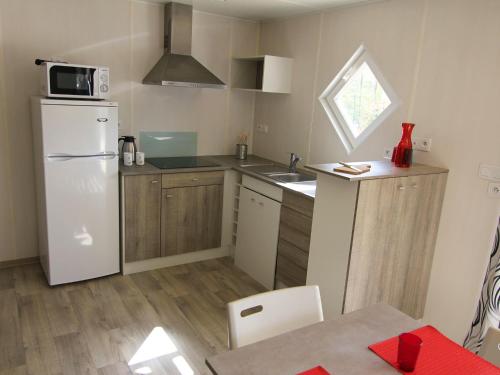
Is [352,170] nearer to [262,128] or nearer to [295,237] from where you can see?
[295,237]

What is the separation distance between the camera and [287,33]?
12.8 ft

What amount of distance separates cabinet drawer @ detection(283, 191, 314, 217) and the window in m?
0.70

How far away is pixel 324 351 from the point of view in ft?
4.35

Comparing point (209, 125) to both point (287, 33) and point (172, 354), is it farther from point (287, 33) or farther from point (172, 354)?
point (172, 354)

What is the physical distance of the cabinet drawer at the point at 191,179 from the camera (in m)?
3.48

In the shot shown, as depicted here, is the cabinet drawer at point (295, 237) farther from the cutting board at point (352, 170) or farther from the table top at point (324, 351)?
the table top at point (324, 351)

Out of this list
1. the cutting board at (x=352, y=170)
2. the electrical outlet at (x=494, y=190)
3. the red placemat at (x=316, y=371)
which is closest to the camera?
the red placemat at (x=316, y=371)

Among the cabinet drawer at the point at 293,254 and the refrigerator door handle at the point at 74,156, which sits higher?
the refrigerator door handle at the point at 74,156

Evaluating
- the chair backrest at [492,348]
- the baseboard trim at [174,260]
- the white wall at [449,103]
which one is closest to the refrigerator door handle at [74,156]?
the baseboard trim at [174,260]

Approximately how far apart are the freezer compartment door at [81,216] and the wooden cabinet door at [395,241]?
200cm

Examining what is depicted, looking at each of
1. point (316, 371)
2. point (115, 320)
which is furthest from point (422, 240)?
point (115, 320)

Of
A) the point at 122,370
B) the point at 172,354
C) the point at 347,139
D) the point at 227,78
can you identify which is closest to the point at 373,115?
the point at 347,139

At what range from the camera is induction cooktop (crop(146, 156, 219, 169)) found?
11.8 feet

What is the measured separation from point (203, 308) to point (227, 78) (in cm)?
235
